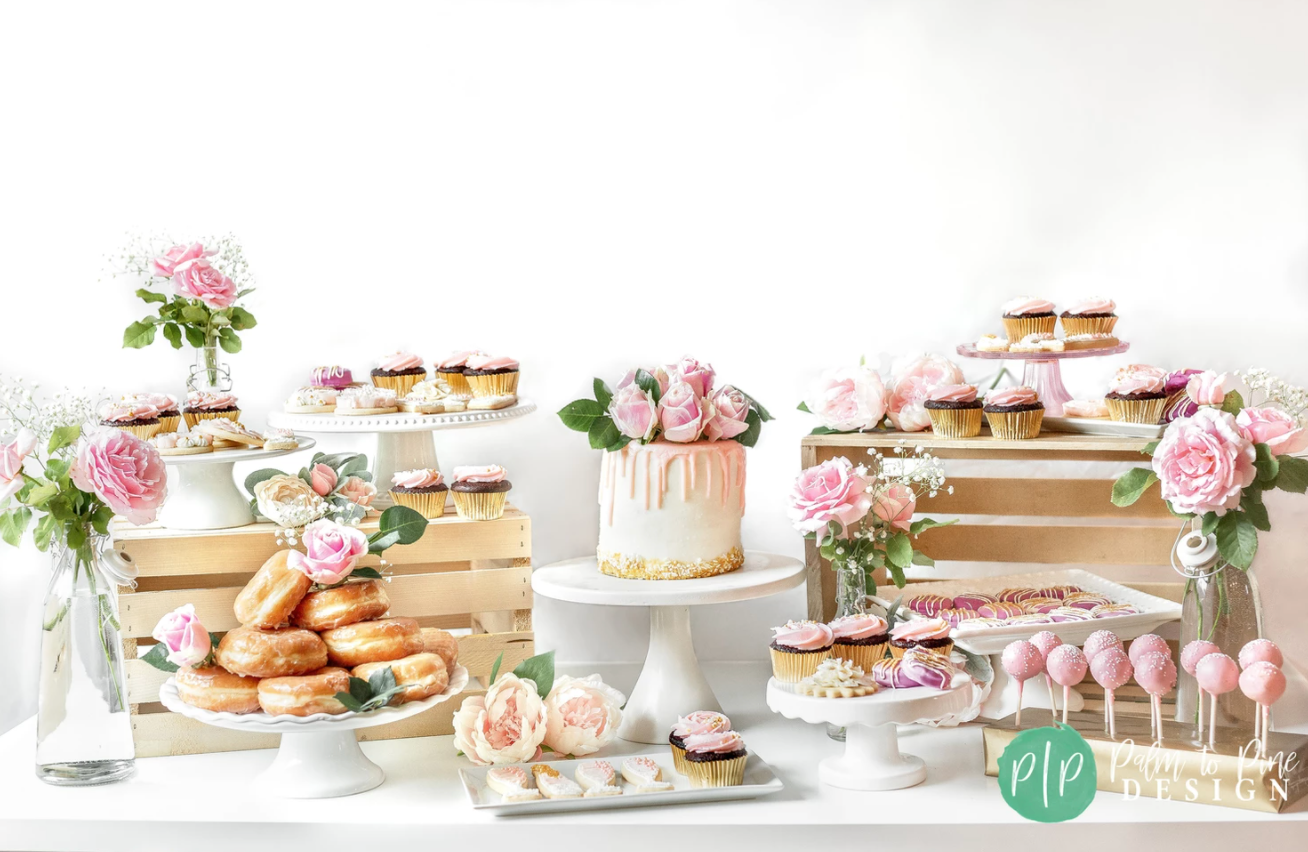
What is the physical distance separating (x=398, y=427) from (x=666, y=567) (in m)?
0.42

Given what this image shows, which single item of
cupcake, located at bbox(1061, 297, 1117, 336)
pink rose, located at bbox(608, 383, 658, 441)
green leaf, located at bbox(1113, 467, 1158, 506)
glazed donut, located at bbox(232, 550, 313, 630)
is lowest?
glazed donut, located at bbox(232, 550, 313, 630)

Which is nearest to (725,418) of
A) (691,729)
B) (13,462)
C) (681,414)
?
(681,414)

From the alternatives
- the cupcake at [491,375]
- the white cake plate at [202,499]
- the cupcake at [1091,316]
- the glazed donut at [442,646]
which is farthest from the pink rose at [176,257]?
the cupcake at [1091,316]

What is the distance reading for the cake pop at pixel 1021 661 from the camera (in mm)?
1385

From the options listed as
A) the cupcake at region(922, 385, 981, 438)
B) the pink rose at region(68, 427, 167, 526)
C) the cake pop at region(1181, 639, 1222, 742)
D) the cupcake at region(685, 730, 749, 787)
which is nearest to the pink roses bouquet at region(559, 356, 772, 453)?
the cupcake at region(922, 385, 981, 438)

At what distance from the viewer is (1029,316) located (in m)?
1.73

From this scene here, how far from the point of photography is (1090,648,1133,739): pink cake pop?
4.36 feet

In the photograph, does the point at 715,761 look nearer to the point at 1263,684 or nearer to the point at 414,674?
the point at 414,674

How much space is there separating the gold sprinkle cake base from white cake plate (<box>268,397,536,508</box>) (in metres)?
0.26

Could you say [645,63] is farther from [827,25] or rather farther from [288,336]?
[288,336]

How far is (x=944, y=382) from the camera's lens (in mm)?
1691

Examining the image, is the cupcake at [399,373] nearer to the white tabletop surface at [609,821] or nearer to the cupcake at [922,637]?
the white tabletop surface at [609,821]

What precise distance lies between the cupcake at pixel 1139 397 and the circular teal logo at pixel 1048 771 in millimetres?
478

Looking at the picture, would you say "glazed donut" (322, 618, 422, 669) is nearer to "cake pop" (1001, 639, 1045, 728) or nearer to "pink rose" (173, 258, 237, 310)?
"pink rose" (173, 258, 237, 310)
